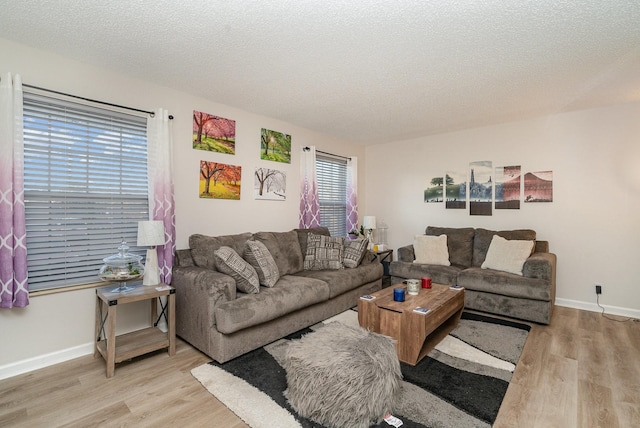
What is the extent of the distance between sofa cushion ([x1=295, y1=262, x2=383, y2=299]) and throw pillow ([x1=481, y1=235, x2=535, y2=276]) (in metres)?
1.40

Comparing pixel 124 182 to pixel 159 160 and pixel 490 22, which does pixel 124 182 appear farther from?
pixel 490 22

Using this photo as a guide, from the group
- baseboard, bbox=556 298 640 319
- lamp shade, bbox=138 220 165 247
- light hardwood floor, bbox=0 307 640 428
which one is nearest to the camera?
light hardwood floor, bbox=0 307 640 428

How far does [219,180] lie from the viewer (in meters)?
3.41

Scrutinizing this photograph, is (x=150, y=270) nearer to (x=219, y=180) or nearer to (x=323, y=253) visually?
(x=219, y=180)

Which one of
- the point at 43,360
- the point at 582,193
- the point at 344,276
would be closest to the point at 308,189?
the point at 344,276

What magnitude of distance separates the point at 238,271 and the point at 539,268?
10.2ft

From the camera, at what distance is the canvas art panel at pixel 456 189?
4.50 m

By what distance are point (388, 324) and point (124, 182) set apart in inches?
103

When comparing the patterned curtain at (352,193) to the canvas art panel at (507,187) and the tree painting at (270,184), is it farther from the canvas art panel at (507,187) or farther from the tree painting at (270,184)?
the canvas art panel at (507,187)

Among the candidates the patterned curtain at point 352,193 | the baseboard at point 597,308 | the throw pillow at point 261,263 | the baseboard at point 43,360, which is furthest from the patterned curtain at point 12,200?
the baseboard at point 597,308

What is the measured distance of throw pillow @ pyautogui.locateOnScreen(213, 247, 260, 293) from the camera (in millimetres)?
2572

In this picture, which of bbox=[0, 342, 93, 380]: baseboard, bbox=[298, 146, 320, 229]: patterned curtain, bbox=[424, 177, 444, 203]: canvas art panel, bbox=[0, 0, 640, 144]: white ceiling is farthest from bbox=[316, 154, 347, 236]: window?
bbox=[0, 342, 93, 380]: baseboard

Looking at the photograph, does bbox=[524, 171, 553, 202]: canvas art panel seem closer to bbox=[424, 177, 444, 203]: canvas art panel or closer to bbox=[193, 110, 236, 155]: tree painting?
bbox=[424, 177, 444, 203]: canvas art panel

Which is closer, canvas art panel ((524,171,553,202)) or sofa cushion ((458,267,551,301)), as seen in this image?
sofa cushion ((458,267,551,301))
